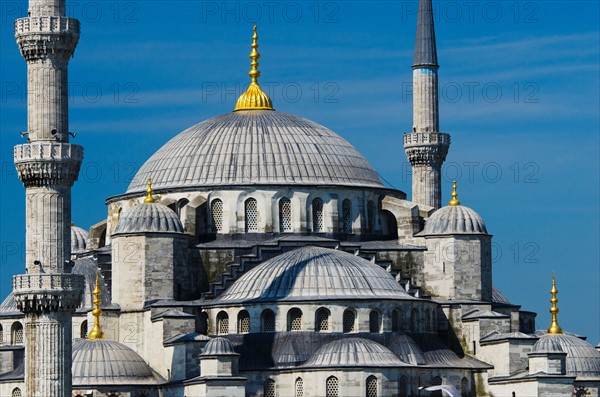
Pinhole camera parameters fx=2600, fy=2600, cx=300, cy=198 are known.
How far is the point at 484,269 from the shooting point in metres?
89.6

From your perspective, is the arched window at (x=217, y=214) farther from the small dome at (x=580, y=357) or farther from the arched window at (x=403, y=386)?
the small dome at (x=580, y=357)

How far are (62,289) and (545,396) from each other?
17468 mm

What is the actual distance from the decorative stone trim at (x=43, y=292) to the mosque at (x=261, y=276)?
0.04m

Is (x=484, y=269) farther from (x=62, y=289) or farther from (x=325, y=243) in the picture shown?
(x=62, y=289)

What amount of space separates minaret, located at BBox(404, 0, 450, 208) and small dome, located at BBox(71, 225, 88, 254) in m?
13.4

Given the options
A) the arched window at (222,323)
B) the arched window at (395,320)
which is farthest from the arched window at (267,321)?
the arched window at (395,320)

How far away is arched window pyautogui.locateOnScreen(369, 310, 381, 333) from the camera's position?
8406 cm

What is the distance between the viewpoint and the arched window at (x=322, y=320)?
83750 mm

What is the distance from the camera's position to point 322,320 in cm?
8394

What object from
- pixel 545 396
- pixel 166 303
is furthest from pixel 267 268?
pixel 545 396

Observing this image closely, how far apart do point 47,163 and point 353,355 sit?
12.4 metres

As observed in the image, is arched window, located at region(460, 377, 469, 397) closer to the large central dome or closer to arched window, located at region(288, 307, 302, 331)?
arched window, located at region(288, 307, 302, 331)

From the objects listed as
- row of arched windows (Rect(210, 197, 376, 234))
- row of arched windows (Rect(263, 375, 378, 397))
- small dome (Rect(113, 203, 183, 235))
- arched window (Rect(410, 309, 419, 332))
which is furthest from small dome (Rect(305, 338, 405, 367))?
row of arched windows (Rect(210, 197, 376, 234))

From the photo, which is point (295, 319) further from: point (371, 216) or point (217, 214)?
point (371, 216)
